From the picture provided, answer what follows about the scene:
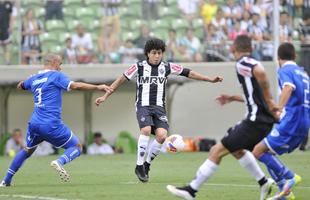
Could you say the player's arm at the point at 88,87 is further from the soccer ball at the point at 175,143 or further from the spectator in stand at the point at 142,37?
the spectator in stand at the point at 142,37

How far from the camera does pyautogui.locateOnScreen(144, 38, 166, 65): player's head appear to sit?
14.5m

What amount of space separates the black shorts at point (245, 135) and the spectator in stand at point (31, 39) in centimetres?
1629

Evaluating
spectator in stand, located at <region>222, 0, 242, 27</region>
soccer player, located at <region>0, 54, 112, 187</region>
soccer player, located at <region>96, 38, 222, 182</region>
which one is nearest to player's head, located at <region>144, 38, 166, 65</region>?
soccer player, located at <region>96, 38, 222, 182</region>

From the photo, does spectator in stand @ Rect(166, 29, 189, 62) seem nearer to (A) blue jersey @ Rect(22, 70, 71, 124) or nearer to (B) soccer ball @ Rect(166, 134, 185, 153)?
(B) soccer ball @ Rect(166, 134, 185, 153)

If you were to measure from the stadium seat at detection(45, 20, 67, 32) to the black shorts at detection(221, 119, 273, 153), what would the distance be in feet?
54.5

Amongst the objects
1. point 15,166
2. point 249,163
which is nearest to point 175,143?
point 15,166

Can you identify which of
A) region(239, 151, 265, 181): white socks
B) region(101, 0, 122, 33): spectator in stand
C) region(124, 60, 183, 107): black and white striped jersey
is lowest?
region(239, 151, 265, 181): white socks

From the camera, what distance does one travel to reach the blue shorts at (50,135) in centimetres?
1390

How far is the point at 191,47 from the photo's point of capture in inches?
1055

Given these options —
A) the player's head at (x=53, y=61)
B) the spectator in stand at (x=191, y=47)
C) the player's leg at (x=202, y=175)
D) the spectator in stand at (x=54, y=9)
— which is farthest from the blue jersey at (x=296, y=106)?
the spectator in stand at (x=54, y=9)

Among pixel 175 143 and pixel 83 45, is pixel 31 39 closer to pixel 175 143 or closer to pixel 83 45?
pixel 83 45

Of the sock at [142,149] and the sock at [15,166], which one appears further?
the sock at [142,149]

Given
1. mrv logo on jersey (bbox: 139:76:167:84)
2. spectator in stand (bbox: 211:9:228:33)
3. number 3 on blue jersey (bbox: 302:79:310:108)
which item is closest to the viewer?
number 3 on blue jersey (bbox: 302:79:310:108)

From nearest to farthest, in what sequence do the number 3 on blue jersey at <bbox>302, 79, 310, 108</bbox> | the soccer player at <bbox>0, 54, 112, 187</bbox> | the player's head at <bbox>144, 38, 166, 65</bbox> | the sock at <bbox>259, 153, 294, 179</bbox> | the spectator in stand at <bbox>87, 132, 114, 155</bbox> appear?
the sock at <bbox>259, 153, 294, 179</bbox>
the number 3 on blue jersey at <bbox>302, 79, 310, 108</bbox>
the soccer player at <bbox>0, 54, 112, 187</bbox>
the player's head at <bbox>144, 38, 166, 65</bbox>
the spectator in stand at <bbox>87, 132, 114, 155</bbox>
